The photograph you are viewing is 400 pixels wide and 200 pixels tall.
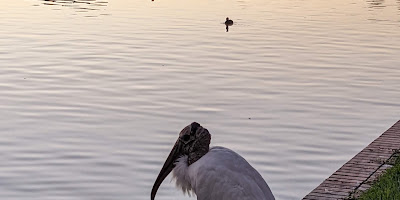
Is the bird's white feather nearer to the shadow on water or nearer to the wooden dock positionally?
the wooden dock

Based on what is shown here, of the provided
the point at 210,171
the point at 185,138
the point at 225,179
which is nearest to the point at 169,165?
the point at 185,138

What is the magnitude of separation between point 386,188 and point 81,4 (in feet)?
99.2

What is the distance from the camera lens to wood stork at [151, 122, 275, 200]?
7438mm

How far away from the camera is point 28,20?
101 feet

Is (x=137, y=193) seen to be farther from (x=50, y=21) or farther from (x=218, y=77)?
(x=50, y=21)

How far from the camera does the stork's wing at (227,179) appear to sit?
738cm

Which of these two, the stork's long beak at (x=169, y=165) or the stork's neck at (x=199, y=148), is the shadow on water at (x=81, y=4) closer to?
the stork's long beak at (x=169, y=165)

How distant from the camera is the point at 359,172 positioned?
1069 cm

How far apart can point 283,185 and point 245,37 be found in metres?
16.1

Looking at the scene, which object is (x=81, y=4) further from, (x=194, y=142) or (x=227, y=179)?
(x=227, y=179)

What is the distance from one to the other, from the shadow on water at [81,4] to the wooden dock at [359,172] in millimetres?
24944

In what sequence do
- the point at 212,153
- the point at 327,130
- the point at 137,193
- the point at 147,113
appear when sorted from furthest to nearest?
the point at 147,113 → the point at 327,130 → the point at 137,193 → the point at 212,153

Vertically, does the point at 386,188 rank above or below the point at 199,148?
below

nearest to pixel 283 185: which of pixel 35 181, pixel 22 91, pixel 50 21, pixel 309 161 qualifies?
pixel 309 161
